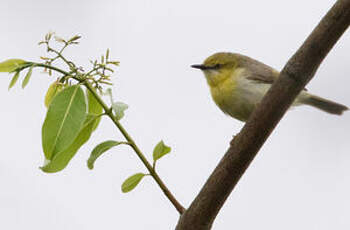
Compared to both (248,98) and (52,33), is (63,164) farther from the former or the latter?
(248,98)

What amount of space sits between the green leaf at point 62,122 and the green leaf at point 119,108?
0.11 meters

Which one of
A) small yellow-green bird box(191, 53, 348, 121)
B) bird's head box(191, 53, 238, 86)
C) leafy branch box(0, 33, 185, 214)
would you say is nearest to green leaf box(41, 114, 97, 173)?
leafy branch box(0, 33, 185, 214)

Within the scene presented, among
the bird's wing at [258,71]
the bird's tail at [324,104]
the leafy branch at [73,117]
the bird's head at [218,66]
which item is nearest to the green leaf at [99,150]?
the leafy branch at [73,117]

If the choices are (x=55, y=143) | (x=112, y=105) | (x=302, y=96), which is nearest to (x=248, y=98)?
Result: (x=302, y=96)

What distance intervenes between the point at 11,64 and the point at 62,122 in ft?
1.04

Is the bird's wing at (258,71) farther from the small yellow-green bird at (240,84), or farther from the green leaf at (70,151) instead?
the green leaf at (70,151)

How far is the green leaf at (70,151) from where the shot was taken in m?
1.59

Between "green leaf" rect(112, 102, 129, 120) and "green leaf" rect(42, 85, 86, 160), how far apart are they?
0.11m

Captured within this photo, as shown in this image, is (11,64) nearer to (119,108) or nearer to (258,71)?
(119,108)

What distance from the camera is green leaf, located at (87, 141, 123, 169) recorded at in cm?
165

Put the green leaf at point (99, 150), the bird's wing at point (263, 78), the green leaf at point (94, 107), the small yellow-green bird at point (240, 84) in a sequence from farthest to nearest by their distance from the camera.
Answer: the bird's wing at point (263, 78)
the small yellow-green bird at point (240, 84)
the green leaf at point (94, 107)
the green leaf at point (99, 150)

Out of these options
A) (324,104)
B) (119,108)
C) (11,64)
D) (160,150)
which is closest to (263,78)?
(324,104)

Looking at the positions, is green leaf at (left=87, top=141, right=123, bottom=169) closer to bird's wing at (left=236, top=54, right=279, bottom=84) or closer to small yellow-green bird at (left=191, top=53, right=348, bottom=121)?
small yellow-green bird at (left=191, top=53, right=348, bottom=121)

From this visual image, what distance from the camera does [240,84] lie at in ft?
13.2
